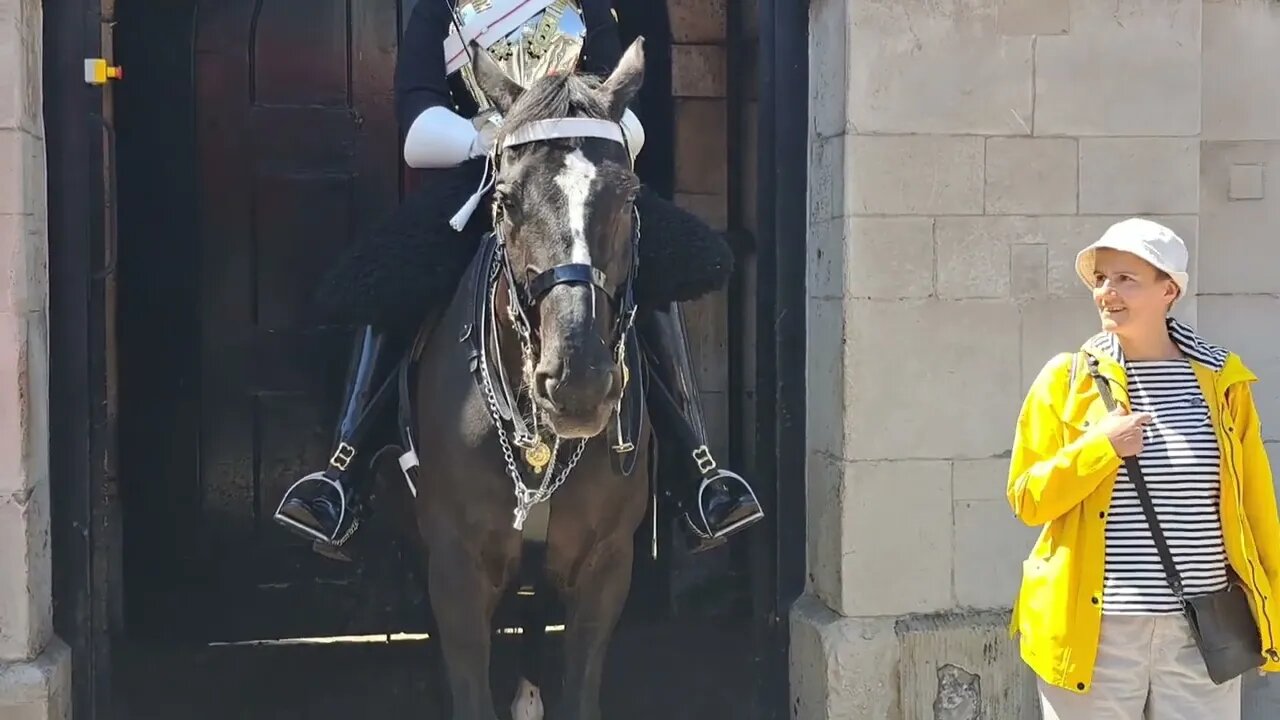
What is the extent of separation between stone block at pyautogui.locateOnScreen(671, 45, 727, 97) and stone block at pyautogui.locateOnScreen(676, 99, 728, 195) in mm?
46

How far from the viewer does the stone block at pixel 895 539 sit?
4840 mm

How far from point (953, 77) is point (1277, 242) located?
1436 mm

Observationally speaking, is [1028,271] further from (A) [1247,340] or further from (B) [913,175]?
(A) [1247,340]

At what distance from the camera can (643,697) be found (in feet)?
18.6

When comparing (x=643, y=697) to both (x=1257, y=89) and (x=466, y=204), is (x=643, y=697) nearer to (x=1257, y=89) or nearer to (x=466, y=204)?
(x=466, y=204)

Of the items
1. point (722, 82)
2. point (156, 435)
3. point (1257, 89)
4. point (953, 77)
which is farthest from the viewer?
point (722, 82)

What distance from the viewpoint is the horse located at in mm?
3418

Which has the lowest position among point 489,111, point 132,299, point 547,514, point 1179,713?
point 1179,713

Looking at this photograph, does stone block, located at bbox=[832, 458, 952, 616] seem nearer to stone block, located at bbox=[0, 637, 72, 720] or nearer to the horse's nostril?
the horse's nostril

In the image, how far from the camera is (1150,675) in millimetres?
3326

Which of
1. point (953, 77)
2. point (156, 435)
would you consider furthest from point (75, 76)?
point (953, 77)

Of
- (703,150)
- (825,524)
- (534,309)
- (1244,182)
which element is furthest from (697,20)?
(534,309)

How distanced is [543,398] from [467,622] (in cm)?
105

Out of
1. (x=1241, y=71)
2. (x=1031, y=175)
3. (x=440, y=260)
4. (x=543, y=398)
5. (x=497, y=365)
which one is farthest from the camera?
(x=1241, y=71)
